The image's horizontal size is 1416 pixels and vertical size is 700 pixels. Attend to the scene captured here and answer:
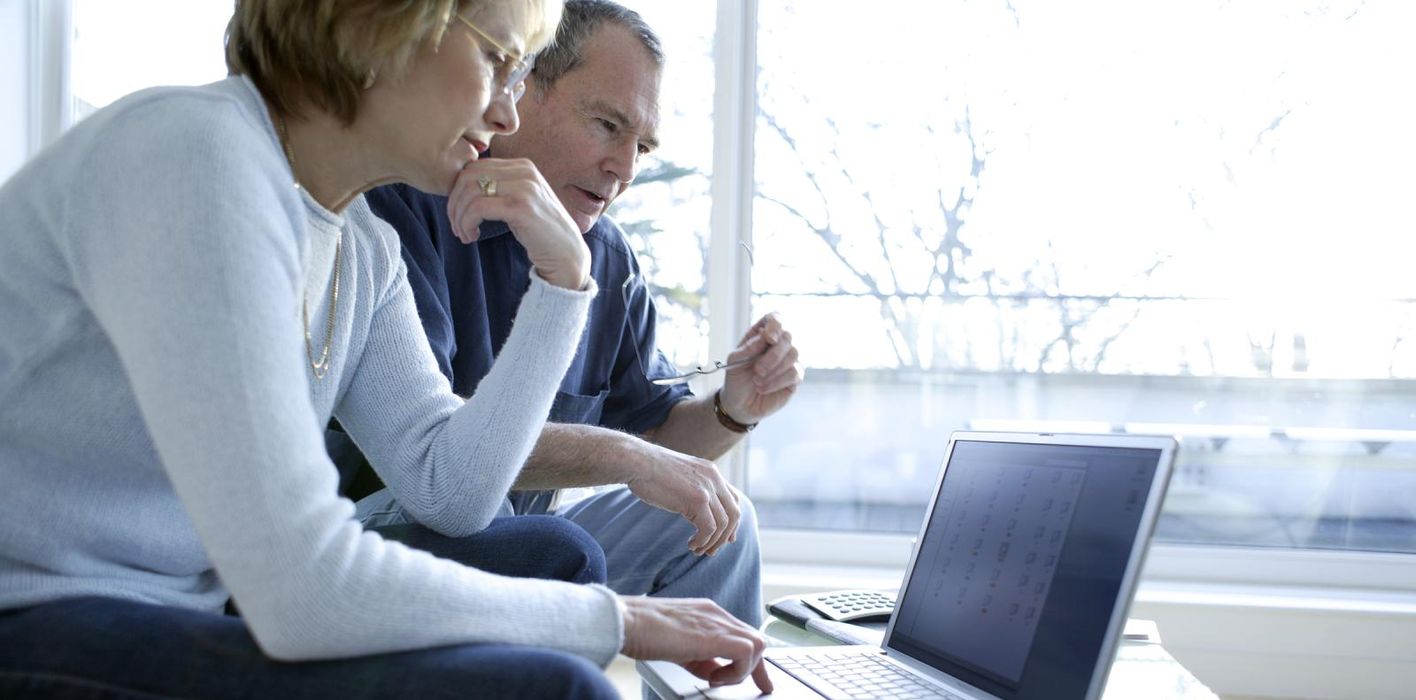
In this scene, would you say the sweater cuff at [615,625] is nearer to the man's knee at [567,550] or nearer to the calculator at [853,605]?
the man's knee at [567,550]

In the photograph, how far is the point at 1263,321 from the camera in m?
2.85

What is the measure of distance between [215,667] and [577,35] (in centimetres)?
135

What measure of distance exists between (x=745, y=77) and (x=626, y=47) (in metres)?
1.08

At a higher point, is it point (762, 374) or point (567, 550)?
point (762, 374)

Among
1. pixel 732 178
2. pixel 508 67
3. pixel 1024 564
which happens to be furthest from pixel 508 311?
pixel 732 178

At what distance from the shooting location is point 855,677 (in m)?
1.24

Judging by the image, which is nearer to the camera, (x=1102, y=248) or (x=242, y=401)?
(x=242, y=401)

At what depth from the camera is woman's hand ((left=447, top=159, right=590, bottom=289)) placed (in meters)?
1.19

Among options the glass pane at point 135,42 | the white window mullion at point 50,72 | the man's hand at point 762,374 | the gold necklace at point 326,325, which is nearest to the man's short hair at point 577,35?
the man's hand at point 762,374

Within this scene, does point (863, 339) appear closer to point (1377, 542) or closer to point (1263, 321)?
point (1263, 321)

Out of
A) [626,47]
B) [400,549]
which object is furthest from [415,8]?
[626,47]

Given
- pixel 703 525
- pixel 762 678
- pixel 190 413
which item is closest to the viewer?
pixel 190 413

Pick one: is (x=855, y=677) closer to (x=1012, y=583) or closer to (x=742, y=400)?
(x=1012, y=583)

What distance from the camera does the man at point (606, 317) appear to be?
171 centimetres
